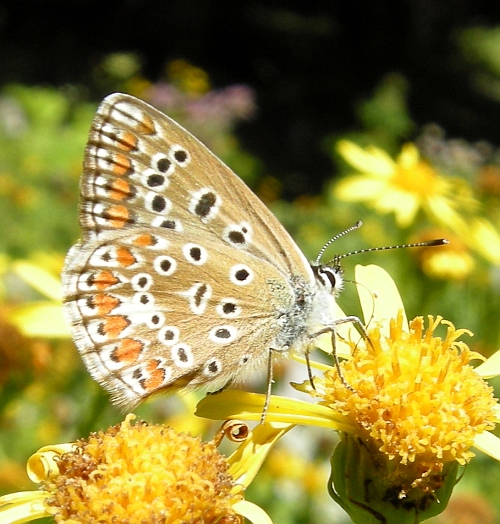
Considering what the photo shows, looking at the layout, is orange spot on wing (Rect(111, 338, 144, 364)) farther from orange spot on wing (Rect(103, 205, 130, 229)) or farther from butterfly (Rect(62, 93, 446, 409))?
orange spot on wing (Rect(103, 205, 130, 229))

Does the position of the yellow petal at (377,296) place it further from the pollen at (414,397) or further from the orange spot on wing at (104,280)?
the orange spot on wing at (104,280)

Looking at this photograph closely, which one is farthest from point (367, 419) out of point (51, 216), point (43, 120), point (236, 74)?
point (236, 74)

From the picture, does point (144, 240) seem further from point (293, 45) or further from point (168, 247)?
point (293, 45)

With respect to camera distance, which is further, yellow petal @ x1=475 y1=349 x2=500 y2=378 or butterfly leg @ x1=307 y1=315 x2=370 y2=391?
yellow petal @ x1=475 y1=349 x2=500 y2=378

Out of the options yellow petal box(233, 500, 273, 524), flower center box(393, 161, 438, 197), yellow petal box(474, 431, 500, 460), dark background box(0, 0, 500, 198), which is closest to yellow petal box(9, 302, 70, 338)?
yellow petal box(233, 500, 273, 524)

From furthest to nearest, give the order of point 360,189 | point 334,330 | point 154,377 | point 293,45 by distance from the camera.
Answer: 1. point 293,45
2. point 360,189
3. point 334,330
4. point 154,377

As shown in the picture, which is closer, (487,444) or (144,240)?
(487,444)

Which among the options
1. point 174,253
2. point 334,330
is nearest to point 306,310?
point 334,330
